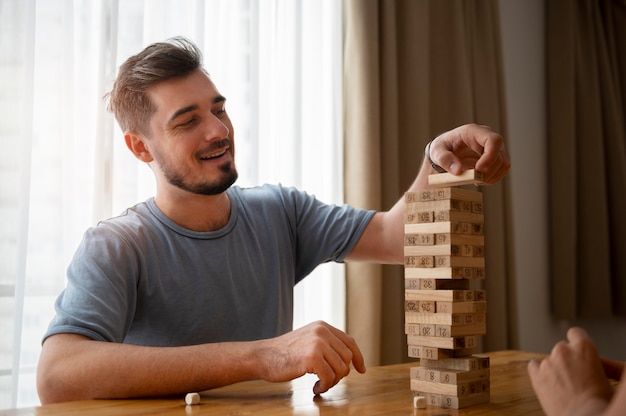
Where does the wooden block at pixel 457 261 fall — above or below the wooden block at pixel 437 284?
above

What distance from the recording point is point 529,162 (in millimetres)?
3914

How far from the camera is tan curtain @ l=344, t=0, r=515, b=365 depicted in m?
2.84

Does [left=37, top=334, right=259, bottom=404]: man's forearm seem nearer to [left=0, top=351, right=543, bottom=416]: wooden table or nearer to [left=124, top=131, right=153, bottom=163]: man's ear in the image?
[left=0, top=351, right=543, bottom=416]: wooden table

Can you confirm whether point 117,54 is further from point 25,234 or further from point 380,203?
point 380,203

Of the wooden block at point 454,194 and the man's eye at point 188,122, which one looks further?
the man's eye at point 188,122

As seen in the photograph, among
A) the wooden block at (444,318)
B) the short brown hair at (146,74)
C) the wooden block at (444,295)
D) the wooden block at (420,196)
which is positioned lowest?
the wooden block at (444,318)

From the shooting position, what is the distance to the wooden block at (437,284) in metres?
1.15

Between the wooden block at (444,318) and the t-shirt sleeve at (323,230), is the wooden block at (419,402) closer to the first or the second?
the wooden block at (444,318)

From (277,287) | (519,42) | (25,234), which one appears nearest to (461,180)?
(277,287)

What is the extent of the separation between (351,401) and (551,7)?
347 centimetres

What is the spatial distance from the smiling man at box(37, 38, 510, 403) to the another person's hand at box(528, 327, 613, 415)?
1.35ft

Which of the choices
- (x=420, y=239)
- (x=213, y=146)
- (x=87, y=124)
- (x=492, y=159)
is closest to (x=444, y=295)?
(x=420, y=239)

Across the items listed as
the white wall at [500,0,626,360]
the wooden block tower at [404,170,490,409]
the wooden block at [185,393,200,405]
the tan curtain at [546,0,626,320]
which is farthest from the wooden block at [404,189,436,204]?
the tan curtain at [546,0,626,320]

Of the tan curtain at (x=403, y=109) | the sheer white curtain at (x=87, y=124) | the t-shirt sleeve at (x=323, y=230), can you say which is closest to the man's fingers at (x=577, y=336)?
the t-shirt sleeve at (x=323, y=230)
